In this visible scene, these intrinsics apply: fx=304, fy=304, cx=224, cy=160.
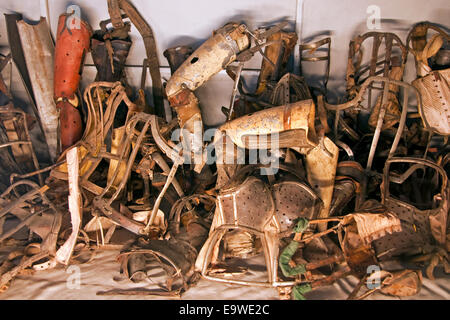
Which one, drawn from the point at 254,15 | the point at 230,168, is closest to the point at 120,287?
the point at 230,168

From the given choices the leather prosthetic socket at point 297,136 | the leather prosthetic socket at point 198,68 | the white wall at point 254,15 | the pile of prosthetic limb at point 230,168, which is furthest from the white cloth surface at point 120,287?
the white wall at point 254,15

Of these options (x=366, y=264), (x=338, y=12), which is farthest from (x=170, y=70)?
(x=366, y=264)

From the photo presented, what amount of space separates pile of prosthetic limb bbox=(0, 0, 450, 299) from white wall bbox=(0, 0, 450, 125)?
0.13 m

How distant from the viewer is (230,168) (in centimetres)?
264

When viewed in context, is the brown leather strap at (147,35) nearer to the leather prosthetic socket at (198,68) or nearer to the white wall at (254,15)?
the white wall at (254,15)

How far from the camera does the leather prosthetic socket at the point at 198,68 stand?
2.71 metres

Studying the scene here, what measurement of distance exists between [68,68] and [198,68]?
4.44 feet

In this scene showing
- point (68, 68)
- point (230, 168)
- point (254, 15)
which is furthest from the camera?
point (254, 15)

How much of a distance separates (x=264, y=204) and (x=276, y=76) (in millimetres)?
1472

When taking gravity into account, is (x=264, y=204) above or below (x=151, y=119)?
below

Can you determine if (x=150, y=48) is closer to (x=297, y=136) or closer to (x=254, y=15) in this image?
(x=254, y=15)

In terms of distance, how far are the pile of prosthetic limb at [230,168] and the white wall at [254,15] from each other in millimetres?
133

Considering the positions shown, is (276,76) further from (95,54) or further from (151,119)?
(95,54)
